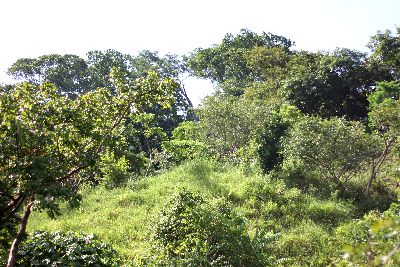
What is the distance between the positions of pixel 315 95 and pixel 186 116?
1168cm

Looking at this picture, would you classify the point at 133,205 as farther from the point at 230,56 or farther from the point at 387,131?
the point at 230,56

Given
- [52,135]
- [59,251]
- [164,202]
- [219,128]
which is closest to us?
[52,135]

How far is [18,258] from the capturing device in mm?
4695

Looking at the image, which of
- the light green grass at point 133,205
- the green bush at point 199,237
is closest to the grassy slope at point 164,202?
the light green grass at point 133,205

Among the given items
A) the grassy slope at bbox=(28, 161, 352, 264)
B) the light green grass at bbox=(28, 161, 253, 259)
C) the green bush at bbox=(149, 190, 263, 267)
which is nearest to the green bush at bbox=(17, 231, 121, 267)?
the green bush at bbox=(149, 190, 263, 267)

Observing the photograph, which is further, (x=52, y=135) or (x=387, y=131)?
(x=387, y=131)

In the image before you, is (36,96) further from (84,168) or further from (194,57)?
(194,57)

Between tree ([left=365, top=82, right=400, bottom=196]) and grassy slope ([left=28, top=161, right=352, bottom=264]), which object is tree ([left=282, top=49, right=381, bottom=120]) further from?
grassy slope ([left=28, top=161, right=352, bottom=264])

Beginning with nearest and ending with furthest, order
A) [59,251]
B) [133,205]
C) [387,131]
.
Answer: [59,251]
[133,205]
[387,131]

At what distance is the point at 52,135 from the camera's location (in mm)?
4609

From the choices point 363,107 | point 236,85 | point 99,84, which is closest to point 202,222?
point 363,107

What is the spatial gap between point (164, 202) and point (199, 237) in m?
3.06

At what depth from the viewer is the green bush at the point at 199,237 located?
237 inches

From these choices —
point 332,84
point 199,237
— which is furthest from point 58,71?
point 199,237
